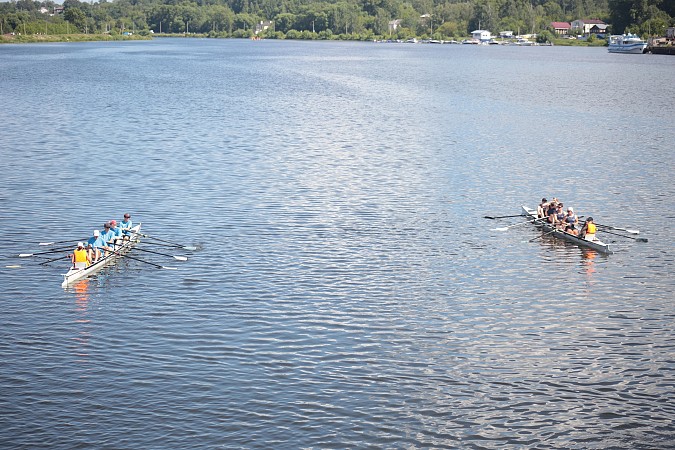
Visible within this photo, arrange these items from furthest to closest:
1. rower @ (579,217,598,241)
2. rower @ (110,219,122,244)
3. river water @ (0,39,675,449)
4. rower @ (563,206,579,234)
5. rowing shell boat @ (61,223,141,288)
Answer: rower @ (563,206,579,234), rower @ (579,217,598,241), rower @ (110,219,122,244), rowing shell boat @ (61,223,141,288), river water @ (0,39,675,449)

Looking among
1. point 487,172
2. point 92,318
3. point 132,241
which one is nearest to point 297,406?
point 92,318

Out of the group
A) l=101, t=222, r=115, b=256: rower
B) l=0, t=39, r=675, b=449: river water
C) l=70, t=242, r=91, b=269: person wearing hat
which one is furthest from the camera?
l=101, t=222, r=115, b=256: rower

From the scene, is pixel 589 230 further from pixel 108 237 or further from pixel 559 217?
pixel 108 237

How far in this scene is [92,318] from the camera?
30.7 metres

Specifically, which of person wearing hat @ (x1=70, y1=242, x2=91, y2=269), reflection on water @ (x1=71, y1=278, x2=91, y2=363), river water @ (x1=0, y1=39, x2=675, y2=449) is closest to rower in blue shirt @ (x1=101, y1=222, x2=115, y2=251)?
river water @ (x1=0, y1=39, x2=675, y2=449)

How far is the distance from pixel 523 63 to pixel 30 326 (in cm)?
17060

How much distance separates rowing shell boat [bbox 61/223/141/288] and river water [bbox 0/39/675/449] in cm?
47

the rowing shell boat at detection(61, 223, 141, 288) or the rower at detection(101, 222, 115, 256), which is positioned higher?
the rower at detection(101, 222, 115, 256)

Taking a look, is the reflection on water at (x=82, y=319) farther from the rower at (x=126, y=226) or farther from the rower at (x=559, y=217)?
the rower at (x=559, y=217)

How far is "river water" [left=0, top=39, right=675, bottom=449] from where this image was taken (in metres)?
23.9

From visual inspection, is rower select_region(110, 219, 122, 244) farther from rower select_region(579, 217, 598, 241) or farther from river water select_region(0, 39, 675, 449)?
rower select_region(579, 217, 598, 241)

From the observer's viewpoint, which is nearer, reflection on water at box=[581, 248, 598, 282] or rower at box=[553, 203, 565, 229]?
reflection on water at box=[581, 248, 598, 282]

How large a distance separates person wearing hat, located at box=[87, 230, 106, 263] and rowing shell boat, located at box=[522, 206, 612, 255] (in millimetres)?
21777

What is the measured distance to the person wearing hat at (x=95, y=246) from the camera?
118 ft
